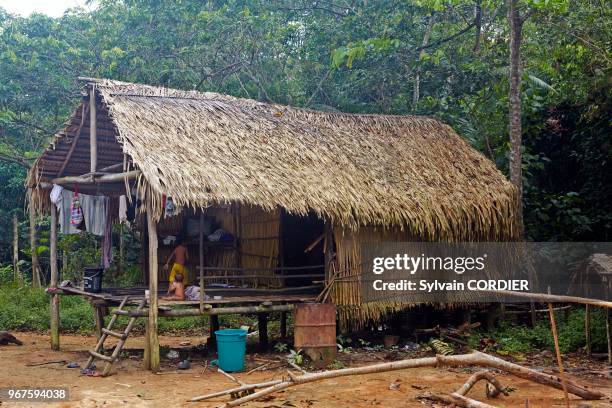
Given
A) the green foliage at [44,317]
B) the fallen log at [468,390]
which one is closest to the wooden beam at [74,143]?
the green foliage at [44,317]

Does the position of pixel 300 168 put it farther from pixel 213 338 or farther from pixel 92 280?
pixel 92 280

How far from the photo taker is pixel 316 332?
9.12m

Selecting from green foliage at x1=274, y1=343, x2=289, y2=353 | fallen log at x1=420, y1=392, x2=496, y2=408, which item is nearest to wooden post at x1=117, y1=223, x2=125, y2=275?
green foliage at x1=274, y1=343, x2=289, y2=353

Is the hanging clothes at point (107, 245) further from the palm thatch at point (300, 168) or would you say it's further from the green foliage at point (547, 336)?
the green foliage at point (547, 336)

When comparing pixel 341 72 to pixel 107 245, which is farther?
pixel 341 72

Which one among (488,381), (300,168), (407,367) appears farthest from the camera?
(300,168)

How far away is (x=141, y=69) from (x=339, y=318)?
26.9 ft

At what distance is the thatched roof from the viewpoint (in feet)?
29.3

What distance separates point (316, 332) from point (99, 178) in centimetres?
374

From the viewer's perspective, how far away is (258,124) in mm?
10805

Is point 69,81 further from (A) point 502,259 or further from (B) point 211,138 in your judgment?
(A) point 502,259

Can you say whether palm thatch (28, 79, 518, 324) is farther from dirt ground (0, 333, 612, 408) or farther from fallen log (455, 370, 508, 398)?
fallen log (455, 370, 508, 398)

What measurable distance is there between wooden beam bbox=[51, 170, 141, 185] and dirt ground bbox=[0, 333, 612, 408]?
8.20ft

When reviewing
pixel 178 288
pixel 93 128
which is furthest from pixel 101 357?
pixel 93 128
